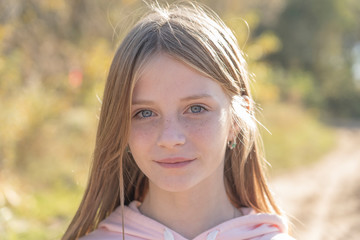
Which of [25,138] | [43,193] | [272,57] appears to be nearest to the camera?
[43,193]

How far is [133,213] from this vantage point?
2.01 m

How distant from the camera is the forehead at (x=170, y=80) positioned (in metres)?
1.75

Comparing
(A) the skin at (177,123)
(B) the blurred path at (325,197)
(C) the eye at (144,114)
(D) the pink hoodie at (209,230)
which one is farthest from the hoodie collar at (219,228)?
(B) the blurred path at (325,197)

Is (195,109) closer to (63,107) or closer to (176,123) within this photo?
(176,123)

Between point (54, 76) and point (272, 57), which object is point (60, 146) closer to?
point (54, 76)

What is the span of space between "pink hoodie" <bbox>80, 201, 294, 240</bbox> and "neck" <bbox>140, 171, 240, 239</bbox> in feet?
0.18

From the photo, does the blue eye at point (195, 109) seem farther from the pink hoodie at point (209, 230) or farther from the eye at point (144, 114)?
the pink hoodie at point (209, 230)

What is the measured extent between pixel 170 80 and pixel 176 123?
150 mm

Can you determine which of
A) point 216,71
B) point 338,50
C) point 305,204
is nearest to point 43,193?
point 305,204

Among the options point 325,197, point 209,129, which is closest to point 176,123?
point 209,129

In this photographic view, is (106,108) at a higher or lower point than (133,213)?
higher

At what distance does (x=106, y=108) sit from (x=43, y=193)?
14.7 feet

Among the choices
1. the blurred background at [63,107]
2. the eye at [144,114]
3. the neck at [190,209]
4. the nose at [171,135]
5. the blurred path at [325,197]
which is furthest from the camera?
the blurred path at [325,197]

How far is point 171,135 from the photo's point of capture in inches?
67.9
